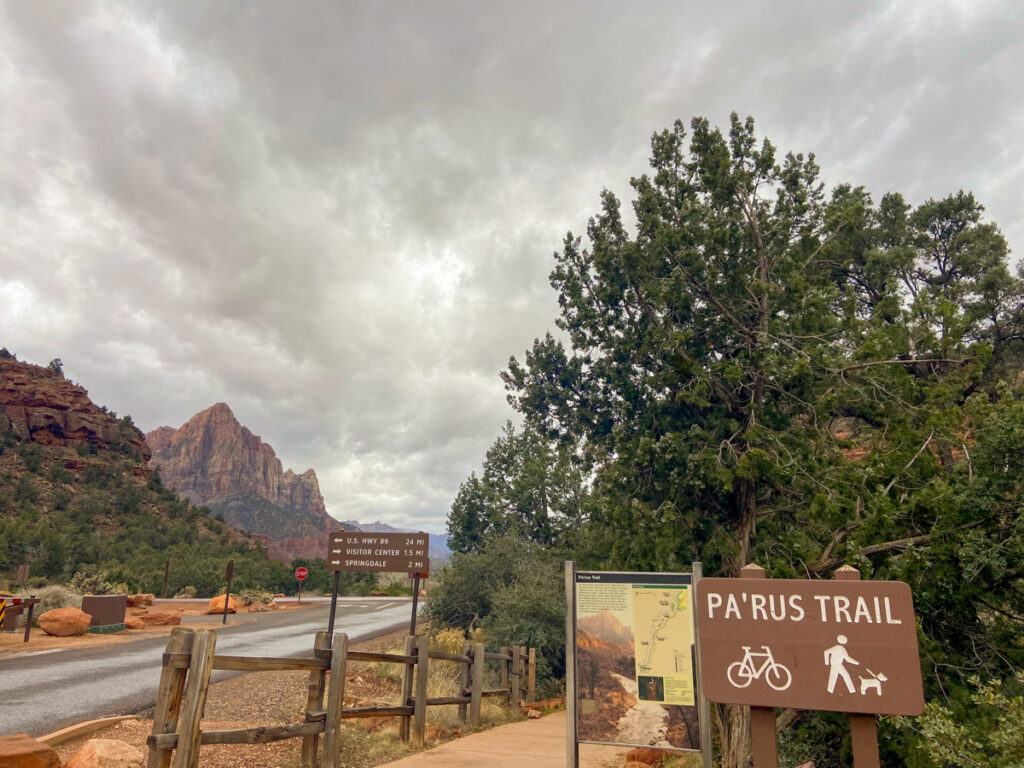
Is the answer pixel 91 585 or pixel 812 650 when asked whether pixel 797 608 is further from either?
pixel 91 585

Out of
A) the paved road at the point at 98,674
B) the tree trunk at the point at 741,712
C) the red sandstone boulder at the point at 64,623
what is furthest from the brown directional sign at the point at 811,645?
the red sandstone boulder at the point at 64,623

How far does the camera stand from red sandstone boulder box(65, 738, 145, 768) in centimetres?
603

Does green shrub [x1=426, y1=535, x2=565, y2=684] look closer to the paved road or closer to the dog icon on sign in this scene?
the paved road

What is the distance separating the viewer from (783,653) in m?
3.61

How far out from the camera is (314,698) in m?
7.18

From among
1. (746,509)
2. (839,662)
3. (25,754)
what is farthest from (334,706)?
(746,509)

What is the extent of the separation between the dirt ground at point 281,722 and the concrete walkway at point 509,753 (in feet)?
1.95

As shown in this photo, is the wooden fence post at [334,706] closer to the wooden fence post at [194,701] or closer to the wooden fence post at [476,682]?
the wooden fence post at [194,701]

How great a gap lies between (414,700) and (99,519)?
50.6 metres

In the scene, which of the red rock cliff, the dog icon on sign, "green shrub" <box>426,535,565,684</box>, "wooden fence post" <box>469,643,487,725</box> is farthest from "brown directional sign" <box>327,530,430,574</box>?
the red rock cliff

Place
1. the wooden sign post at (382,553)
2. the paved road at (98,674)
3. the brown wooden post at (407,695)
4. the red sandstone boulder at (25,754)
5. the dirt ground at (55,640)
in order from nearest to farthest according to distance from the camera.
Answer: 1. the red sandstone boulder at (25,754)
2. the brown wooden post at (407,695)
3. the paved road at (98,674)
4. the wooden sign post at (382,553)
5. the dirt ground at (55,640)

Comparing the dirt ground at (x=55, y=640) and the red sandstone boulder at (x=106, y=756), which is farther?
the dirt ground at (x=55, y=640)

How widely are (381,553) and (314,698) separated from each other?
8515 millimetres

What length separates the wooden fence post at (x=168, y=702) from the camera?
17.5ft
